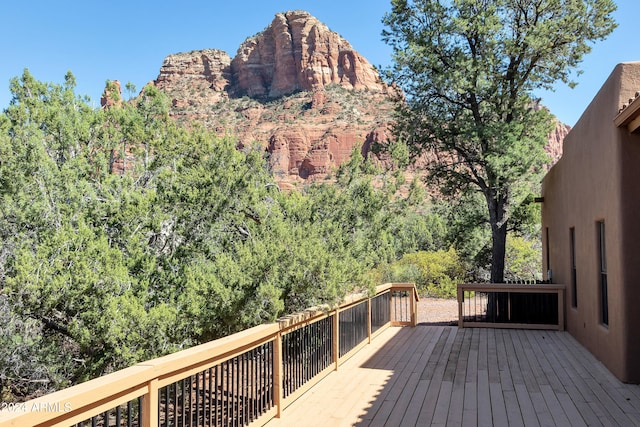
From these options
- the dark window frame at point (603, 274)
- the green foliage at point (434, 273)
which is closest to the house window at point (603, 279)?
the dark window frame at point (603, 274)

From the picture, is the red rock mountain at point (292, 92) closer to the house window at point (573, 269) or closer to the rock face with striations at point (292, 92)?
the rock face with striations at point (292, 92)

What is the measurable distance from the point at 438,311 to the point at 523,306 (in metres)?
5.24

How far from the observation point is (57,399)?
2.21m

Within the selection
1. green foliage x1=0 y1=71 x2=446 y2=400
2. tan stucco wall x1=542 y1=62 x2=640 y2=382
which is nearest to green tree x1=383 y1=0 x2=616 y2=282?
tan stucco wall x1=542 y1=62 x2=640 y2=382

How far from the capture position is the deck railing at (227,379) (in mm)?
2373

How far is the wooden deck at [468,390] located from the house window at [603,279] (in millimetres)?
686

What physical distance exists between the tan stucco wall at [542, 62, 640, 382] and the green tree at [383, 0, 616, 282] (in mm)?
2772

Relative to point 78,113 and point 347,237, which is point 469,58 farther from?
point 78,113

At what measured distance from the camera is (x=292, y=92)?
81.7m

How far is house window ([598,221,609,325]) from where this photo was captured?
7.03 metres

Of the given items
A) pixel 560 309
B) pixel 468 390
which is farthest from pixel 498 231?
pixel 468 390

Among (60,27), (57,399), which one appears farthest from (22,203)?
(60,27)

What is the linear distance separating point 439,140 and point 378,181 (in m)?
2.77

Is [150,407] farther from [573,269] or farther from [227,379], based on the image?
[573,269]
